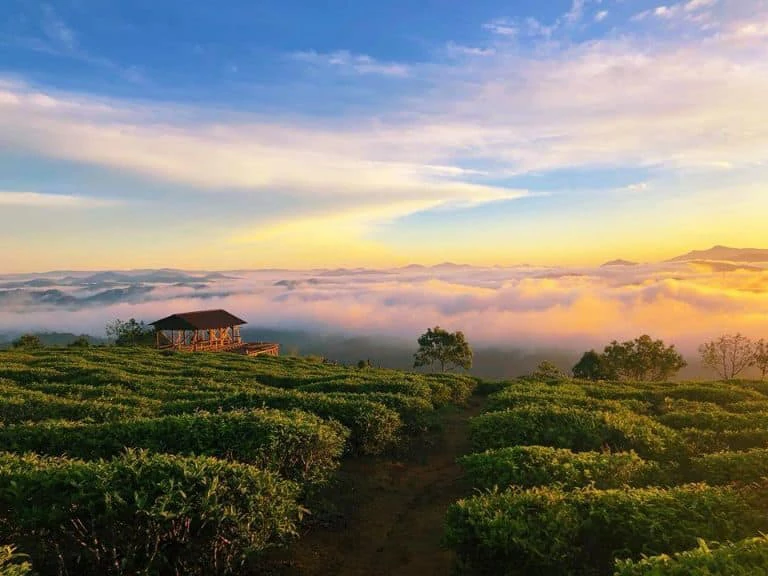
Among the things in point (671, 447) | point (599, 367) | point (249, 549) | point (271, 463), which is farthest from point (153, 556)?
point (599, 367)

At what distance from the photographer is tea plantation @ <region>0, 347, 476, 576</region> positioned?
21.3 feet

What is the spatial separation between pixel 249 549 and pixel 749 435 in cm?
1277

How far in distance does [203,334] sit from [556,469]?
59.3 m

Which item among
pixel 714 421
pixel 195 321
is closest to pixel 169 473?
pixel 714 421

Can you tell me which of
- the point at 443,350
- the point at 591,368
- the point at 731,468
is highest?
the point at 731,468

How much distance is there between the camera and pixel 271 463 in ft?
30.8

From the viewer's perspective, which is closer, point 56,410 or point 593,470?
point 593,470

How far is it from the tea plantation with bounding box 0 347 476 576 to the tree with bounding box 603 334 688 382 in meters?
54.1

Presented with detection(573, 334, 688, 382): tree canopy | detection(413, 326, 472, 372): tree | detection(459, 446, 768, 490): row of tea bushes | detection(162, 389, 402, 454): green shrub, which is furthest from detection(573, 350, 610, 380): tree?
detection(459, 446, 768, 490): row of tea bushes

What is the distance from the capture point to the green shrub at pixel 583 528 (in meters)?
6.55

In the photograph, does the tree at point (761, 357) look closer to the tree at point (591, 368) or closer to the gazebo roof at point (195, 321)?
the tree at point (591, 368)

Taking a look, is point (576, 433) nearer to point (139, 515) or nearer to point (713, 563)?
point (713, 563)

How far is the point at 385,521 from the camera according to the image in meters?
10.9

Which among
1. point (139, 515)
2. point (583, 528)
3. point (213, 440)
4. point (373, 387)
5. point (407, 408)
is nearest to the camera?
point (139, 515)
